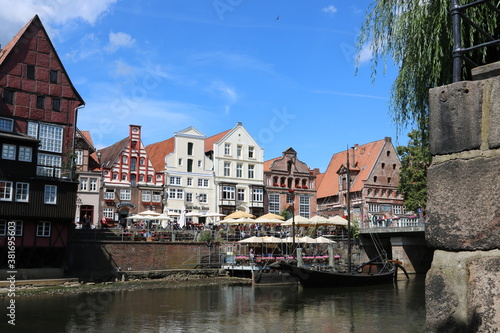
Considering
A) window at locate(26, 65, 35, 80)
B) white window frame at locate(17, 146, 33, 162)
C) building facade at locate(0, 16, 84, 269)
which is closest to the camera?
building facade at locate(0, 16, 84, 269)

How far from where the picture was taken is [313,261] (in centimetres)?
4456

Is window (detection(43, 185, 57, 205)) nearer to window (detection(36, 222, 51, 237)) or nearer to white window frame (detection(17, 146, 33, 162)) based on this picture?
window (detection(36, 222, 51, 237))

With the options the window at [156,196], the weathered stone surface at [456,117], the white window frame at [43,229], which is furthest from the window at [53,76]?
the weathered stone surface at [456,117]

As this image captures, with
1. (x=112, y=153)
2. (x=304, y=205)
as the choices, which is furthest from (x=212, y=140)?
(x=304, y=205)

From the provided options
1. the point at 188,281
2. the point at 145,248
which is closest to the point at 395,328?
the point at 188,281

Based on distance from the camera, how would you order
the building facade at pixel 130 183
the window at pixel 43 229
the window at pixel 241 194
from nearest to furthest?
the window at pixel 43 229 → the building facade at pixel 130 183 → the window at pixel 241 194

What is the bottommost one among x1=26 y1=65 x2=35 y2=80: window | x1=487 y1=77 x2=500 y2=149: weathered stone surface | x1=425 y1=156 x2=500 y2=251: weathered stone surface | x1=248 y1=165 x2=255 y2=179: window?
x1=425 y1=156 x2=500 y2=251: weathered stone surface

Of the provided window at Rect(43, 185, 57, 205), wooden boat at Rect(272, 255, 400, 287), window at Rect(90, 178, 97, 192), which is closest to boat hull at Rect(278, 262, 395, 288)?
wooden boat at Rect(272, 255, 400, 287)

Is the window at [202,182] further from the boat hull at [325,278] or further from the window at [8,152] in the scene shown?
the window at [8,152]

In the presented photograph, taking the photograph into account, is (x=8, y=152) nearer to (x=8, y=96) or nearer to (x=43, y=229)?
(x=8, y=96)

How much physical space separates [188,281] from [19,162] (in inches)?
601

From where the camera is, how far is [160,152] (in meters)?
61.3

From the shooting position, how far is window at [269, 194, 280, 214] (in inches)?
2444

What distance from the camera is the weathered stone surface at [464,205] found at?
233 centimetres
